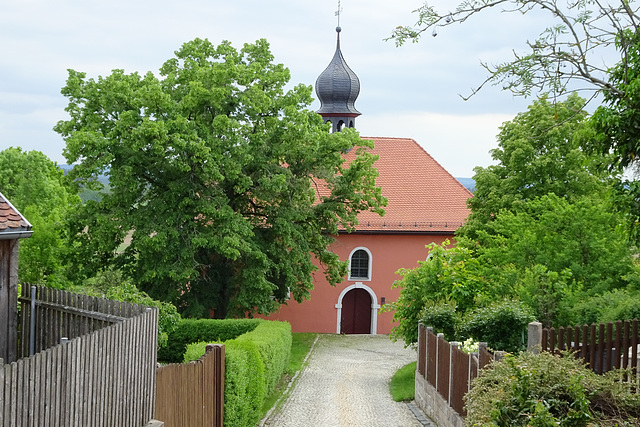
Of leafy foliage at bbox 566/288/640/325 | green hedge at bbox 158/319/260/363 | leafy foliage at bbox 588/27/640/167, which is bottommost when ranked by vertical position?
green hedge at bbox 158/319/260/363

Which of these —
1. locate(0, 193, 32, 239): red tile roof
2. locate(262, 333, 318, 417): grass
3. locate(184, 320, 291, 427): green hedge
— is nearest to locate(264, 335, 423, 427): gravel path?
locate(262, 333, 318, 417): grass

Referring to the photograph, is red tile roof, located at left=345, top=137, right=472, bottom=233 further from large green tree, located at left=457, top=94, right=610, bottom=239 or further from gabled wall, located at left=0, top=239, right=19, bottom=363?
gabled wall, located at left=0, top=239, right=19, bottom=363

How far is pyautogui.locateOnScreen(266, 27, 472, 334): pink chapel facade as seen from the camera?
112 ft

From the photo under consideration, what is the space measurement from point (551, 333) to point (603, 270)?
8.69 meters

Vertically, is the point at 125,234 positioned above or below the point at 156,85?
below

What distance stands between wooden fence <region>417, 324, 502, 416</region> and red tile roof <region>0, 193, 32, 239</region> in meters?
6.62

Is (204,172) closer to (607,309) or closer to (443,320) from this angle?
(443,320)

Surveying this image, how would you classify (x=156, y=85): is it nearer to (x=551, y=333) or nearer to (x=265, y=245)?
(x=265, y=245)

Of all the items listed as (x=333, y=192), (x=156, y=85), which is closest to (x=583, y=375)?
(x=156, y=85)

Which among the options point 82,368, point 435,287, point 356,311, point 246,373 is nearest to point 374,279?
point 356,311

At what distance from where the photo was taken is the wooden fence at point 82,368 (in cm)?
683

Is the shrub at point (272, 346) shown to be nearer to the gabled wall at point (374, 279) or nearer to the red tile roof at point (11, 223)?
the red tile roof at point (11, 223)

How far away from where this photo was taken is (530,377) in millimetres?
8086

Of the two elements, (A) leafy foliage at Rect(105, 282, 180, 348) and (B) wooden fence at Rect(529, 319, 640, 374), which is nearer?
(B) wooden fence at Rect(529, 319, 640, 374)
